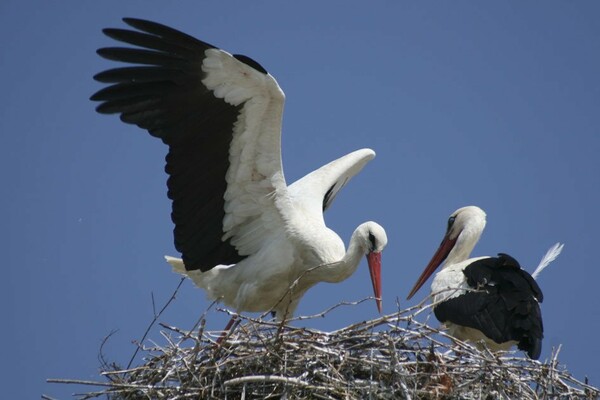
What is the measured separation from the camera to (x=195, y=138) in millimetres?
8906

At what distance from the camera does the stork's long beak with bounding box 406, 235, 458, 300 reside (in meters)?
10.9

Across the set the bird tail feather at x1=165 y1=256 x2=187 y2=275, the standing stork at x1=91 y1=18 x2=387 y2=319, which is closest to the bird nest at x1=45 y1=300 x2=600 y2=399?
the standing stork at x1=91 y1=18 x2=387 y2=319

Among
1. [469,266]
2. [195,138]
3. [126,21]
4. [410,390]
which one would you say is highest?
[126,21]

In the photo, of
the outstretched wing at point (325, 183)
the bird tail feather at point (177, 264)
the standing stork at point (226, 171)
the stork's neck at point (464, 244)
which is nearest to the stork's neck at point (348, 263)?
the standing stork at point (226, 171)

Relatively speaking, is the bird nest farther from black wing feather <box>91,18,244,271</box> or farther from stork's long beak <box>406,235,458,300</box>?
stork's long beak <box>406,235,458,300</box>

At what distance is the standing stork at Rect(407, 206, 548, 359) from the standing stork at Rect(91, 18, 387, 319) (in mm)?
662

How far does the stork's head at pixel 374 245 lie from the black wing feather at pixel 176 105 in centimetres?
119

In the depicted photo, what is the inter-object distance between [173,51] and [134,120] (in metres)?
0.59

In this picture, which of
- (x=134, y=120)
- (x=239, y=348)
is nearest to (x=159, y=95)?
(x=134, y=120)

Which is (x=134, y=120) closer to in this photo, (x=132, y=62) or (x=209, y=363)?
(x=132, y=62)

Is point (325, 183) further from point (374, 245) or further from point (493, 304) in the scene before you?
point (493, 304)

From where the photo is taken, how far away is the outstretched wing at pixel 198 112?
341 inches

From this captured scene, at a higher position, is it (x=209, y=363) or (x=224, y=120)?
(x=224, y=120)

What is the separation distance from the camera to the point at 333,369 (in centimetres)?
714
